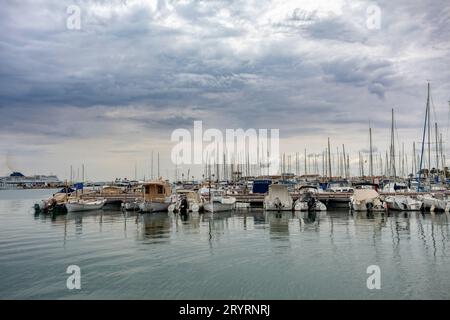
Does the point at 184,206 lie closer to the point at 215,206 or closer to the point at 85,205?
the point at 215,206

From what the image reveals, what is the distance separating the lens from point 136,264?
20.4 meters

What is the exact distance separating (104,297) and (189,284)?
11.7 ft

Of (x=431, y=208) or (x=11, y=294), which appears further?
(x=431, y=208)

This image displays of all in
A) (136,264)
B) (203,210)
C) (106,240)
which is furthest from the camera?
(203,210)

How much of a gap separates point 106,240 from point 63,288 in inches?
520

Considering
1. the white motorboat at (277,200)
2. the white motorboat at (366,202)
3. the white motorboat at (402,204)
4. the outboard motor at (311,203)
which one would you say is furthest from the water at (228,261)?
the white motorboat at (277,200)

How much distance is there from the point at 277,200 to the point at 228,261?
3309 centimetres

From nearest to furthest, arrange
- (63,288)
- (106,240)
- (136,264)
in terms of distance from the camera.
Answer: (63,288)
(136,264)
(106,240)

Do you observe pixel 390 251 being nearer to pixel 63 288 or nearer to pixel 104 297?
pixel 104 297

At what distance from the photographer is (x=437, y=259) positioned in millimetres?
20922

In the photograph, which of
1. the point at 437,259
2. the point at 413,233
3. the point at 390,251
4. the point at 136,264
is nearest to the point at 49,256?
the point at 136,264

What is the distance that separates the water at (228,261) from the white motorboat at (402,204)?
1364 centimetres
